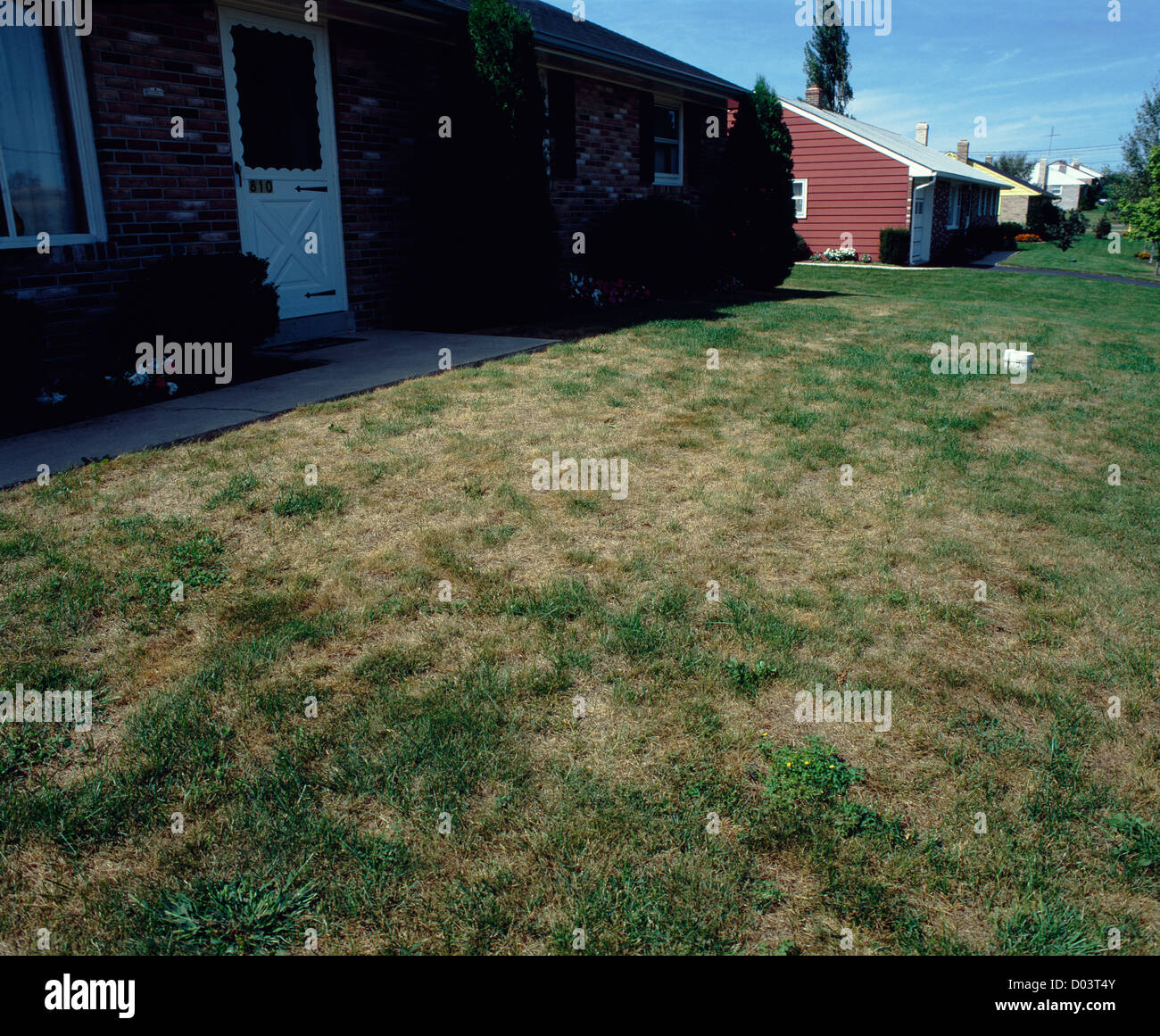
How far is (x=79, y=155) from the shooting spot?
7117 mm

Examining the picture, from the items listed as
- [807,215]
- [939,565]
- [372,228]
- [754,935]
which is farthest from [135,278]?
[807,215]

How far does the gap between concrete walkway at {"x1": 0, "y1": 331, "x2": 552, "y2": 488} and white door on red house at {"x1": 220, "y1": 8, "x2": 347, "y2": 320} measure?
3.27 feet

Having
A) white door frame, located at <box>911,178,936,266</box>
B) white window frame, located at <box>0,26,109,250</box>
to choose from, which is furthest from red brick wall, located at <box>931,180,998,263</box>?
white window frame, located at <box>0,26,109,250</box>

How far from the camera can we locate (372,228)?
10.3 meters

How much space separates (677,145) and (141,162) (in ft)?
39.0

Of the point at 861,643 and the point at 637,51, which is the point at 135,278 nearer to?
the point at 861,643

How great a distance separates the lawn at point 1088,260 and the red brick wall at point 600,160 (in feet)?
64.7

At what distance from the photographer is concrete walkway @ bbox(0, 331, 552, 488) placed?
5.31 meters

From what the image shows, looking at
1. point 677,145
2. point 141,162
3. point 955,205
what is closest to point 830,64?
point 955,205

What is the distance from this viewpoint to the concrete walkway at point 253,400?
5.31 metres

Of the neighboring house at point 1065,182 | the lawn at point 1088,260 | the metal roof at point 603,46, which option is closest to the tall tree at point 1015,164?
the neighboring house at point 1065,182

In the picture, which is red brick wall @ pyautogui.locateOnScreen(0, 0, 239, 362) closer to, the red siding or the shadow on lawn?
the shadow on lawn

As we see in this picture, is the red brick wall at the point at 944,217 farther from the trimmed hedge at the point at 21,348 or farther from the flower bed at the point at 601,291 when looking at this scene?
the trimmed hedge at the point at 21,348
